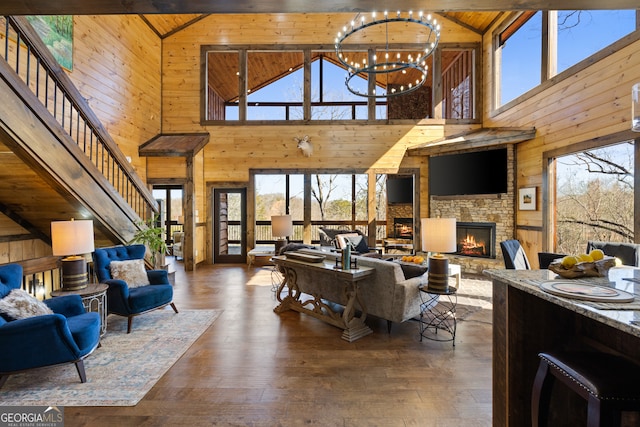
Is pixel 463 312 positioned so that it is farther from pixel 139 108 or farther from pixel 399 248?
pixel 139 108

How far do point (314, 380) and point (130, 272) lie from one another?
8.89 feet

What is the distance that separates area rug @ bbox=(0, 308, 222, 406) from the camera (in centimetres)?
229

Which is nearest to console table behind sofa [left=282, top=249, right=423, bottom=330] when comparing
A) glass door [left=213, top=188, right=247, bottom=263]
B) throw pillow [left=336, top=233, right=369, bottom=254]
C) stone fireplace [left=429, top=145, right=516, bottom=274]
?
throw pillow [left=336, top=233, right=369, bottom=254]

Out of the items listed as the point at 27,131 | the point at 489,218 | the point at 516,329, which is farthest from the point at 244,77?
the point at 516,329

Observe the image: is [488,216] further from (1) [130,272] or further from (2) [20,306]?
(2) [20,306]

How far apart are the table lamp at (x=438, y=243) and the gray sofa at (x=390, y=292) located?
255 millimetres

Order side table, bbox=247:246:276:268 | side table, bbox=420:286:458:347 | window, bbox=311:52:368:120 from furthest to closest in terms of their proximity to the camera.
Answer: window, bbox=311:52:368:120 < side table, bbox=247:246:276:268 < side table, bbox=420:286:458:347

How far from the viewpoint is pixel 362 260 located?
Result: 366 centimetres

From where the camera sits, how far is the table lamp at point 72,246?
3020 mm

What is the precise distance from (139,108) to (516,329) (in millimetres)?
8097

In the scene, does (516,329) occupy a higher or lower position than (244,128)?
lower

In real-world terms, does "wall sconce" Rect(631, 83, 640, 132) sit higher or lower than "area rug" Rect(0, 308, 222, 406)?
higher

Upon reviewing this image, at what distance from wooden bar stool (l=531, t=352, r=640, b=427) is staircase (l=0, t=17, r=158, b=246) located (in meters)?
4.29

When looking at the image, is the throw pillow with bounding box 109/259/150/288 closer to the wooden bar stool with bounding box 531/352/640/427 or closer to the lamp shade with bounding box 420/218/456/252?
the lamp shade with bounding box 420/218/456/252
